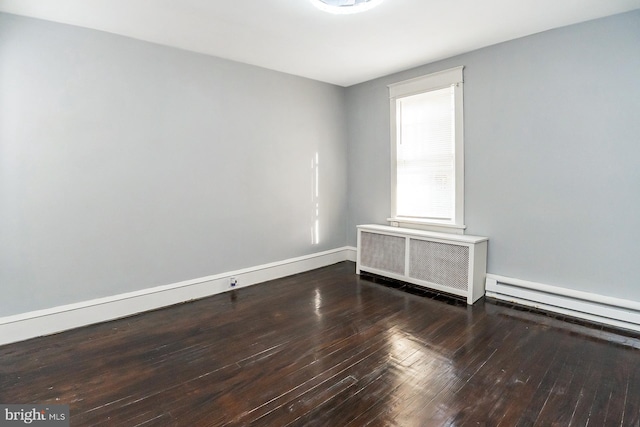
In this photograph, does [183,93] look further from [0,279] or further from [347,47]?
[0,279]

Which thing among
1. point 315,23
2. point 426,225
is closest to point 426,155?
point 426,225

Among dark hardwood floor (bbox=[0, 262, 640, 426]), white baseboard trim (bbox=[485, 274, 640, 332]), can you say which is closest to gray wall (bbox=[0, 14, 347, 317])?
dark hardwood floor (bbox=[0, 262, 640, 426])

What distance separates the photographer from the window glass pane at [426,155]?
12.7 ft

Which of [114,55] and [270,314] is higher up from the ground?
[114,55]

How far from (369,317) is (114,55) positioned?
11.0 ft

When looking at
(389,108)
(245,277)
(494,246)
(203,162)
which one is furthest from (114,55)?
(494,246)

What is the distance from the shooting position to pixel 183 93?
3.38m

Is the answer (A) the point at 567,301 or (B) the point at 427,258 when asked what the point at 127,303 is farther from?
(A) the point at 567,301

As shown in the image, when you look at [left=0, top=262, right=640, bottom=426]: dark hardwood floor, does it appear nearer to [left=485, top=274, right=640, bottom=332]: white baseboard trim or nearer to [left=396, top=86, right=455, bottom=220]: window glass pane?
[left=485, top=274, right=640, bottom=332]: white baseboard trim

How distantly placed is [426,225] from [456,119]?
130 cm

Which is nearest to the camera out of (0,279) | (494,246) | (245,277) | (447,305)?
(0,279)

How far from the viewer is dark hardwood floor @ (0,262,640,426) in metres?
1.78

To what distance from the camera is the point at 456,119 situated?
3.73 meters

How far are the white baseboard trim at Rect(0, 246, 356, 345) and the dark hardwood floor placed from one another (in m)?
0.10
